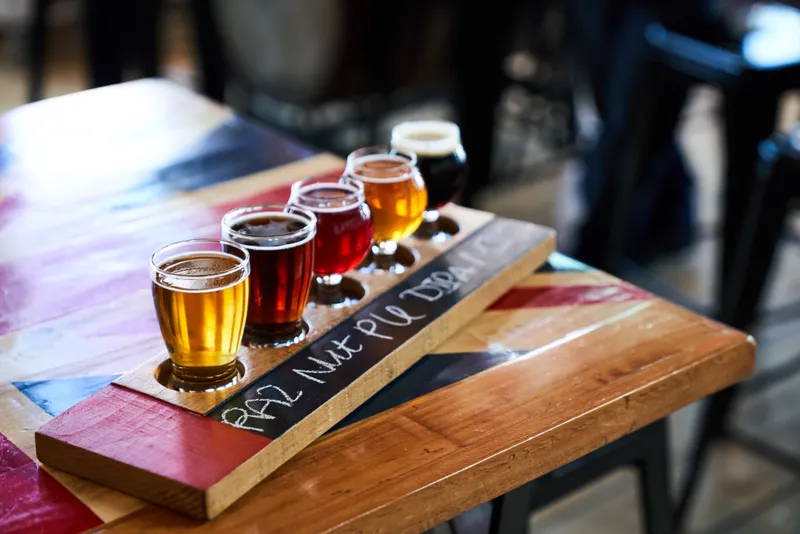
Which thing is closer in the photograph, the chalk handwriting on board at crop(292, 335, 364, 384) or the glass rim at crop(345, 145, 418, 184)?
the chalk handwriting on board at crop(292, 335, 364, 384)

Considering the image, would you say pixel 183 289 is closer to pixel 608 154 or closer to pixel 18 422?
pixel 18 422

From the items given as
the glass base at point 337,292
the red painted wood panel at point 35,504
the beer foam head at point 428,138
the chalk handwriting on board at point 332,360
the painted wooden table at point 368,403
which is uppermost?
the beer foam head at point 428,138

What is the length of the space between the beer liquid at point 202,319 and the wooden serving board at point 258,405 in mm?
24

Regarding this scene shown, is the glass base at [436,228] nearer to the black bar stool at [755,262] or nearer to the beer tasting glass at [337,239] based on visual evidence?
the beer tasting glass at [337,239]

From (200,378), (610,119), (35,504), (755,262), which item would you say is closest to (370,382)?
(200,378)

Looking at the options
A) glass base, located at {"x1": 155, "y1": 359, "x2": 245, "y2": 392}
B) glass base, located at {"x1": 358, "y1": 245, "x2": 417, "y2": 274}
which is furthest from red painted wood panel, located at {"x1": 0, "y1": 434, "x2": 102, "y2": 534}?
glass base, located at {"x1": 358, "y1": 245, "x2": 417, "y2": 274}

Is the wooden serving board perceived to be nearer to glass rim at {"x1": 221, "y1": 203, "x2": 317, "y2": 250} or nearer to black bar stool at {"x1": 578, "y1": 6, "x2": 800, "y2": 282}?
glass rim at {"x1": 221, "y1": 203, "x2": 317, "y2": 250}

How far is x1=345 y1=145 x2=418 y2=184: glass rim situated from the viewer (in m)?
0.98

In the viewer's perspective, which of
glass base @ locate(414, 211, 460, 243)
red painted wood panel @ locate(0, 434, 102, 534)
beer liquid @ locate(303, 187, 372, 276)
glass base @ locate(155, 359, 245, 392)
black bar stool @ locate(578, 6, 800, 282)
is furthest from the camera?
black bar stool @ locate(578, 6, 800, 282)

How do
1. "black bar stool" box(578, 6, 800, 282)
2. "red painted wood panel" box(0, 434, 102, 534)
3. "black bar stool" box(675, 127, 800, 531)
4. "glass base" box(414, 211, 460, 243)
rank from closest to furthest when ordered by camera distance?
"red painted wood panel" box(0, 434, 102, 534), "glass base" box(414, 211, 460, 243), "black bar stool" box(675, 127, 800, 531), "black bar stool" box(578, 6, 800, 282)

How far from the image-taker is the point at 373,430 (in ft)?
2.55

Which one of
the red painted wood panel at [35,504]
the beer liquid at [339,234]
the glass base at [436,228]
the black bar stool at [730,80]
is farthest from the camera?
the black bar stool at [730,80]

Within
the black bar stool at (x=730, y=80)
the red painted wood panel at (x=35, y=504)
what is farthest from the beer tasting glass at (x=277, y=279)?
the black bar stool at (x=730, y=80)

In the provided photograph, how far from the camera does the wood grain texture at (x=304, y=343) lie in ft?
2.48
